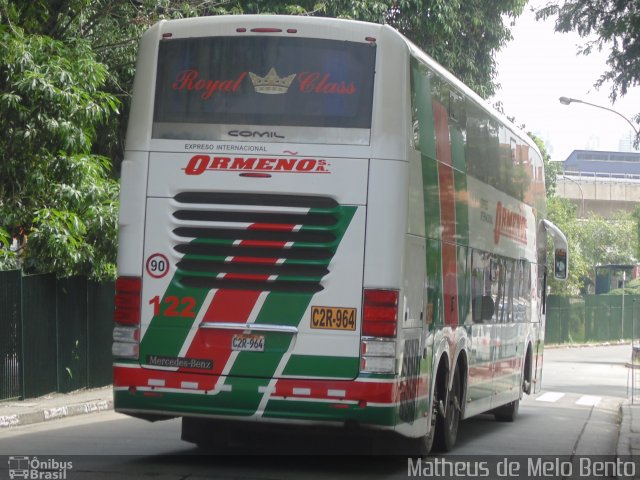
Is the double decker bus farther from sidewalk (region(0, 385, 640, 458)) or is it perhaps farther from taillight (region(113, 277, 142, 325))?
sidewalk (region(0, 385, 640, 458))

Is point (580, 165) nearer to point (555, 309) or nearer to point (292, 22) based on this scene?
point (555, 309)

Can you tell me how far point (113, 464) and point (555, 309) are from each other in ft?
145

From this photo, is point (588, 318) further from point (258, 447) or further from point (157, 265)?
point (157, 265)

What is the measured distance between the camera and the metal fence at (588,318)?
53.9 metres

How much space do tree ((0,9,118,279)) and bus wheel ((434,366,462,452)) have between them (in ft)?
19.6

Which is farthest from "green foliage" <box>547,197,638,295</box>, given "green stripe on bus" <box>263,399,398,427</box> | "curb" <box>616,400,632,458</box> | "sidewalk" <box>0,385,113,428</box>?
"green stripe on bus" <box>263,399,398,427</box>

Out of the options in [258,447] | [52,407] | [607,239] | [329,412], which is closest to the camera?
[329,412]

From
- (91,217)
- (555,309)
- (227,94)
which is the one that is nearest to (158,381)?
(227,94)

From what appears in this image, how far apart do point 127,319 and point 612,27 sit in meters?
6.74

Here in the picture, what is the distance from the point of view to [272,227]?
10.6 meters

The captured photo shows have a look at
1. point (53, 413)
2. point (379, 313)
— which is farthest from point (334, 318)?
point (53, 413)

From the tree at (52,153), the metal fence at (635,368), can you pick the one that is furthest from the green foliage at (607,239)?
the tree at (52,153)

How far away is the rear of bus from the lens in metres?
10.5

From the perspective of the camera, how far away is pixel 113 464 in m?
11.0
